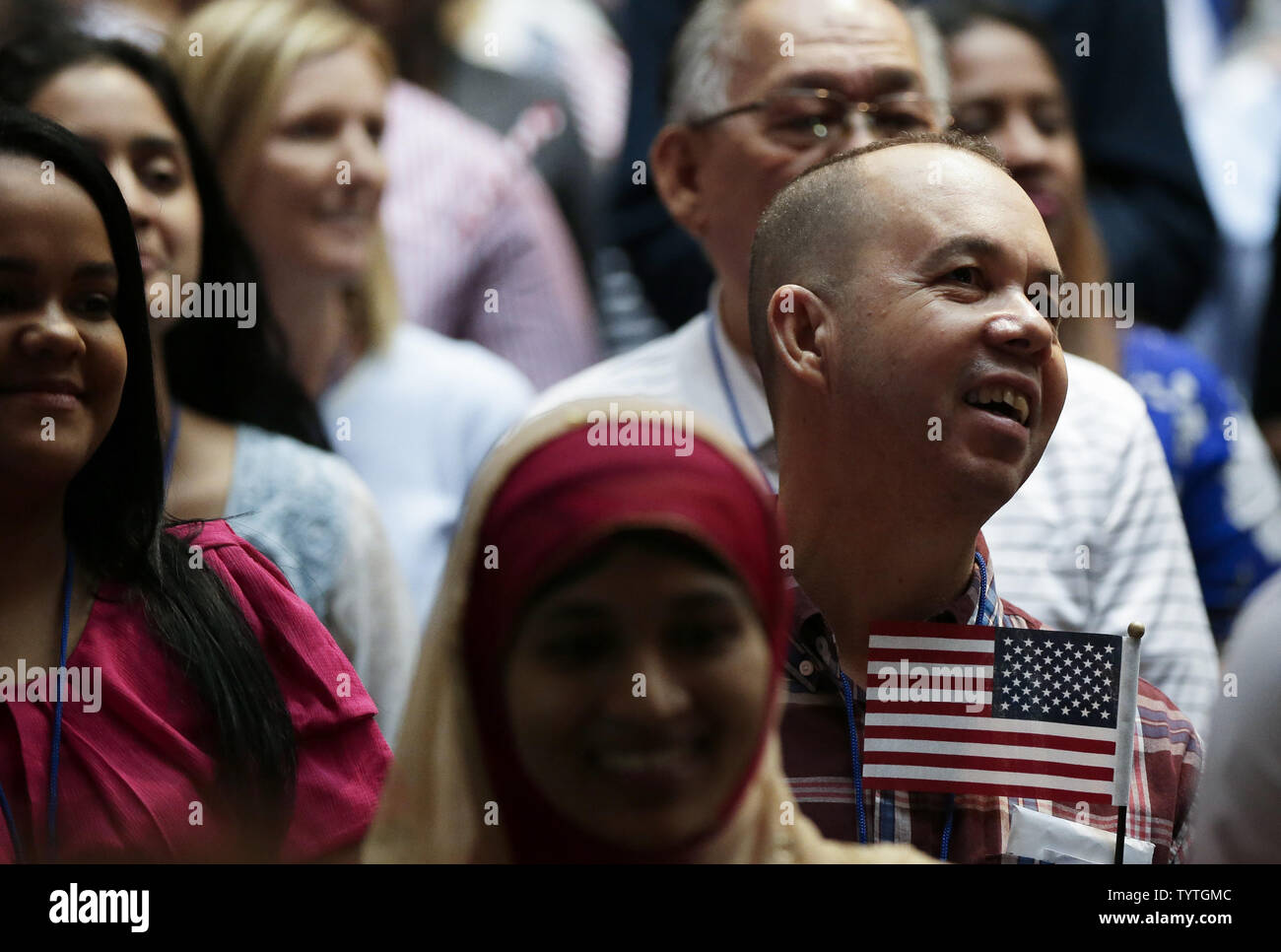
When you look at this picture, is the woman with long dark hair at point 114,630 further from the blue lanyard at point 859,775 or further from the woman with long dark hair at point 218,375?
the blue lanyard at point 859,775

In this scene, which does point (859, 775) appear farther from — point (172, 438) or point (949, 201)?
point (172, 438)

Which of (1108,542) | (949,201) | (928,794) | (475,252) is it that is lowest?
(928,794)

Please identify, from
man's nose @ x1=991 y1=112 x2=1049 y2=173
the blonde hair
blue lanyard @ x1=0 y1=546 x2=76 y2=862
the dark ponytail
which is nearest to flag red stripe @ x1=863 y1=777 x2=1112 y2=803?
the dark ponytail

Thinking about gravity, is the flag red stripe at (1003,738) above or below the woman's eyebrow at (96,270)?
below

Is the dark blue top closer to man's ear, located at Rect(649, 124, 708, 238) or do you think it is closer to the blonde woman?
man's ear, located at Rect(649, 124, 708, 238)

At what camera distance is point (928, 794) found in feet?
9.21

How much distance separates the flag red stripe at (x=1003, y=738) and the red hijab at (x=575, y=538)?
1.70ft

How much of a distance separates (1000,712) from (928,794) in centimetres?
17

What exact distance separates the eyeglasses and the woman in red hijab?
1.67m

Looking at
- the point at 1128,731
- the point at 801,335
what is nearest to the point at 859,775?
the point at 1128,731

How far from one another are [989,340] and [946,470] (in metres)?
0.21

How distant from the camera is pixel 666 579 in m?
2.16

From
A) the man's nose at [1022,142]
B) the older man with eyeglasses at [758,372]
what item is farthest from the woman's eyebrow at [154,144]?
the man's nose at [1022,142]

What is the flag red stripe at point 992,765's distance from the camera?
2764mm
